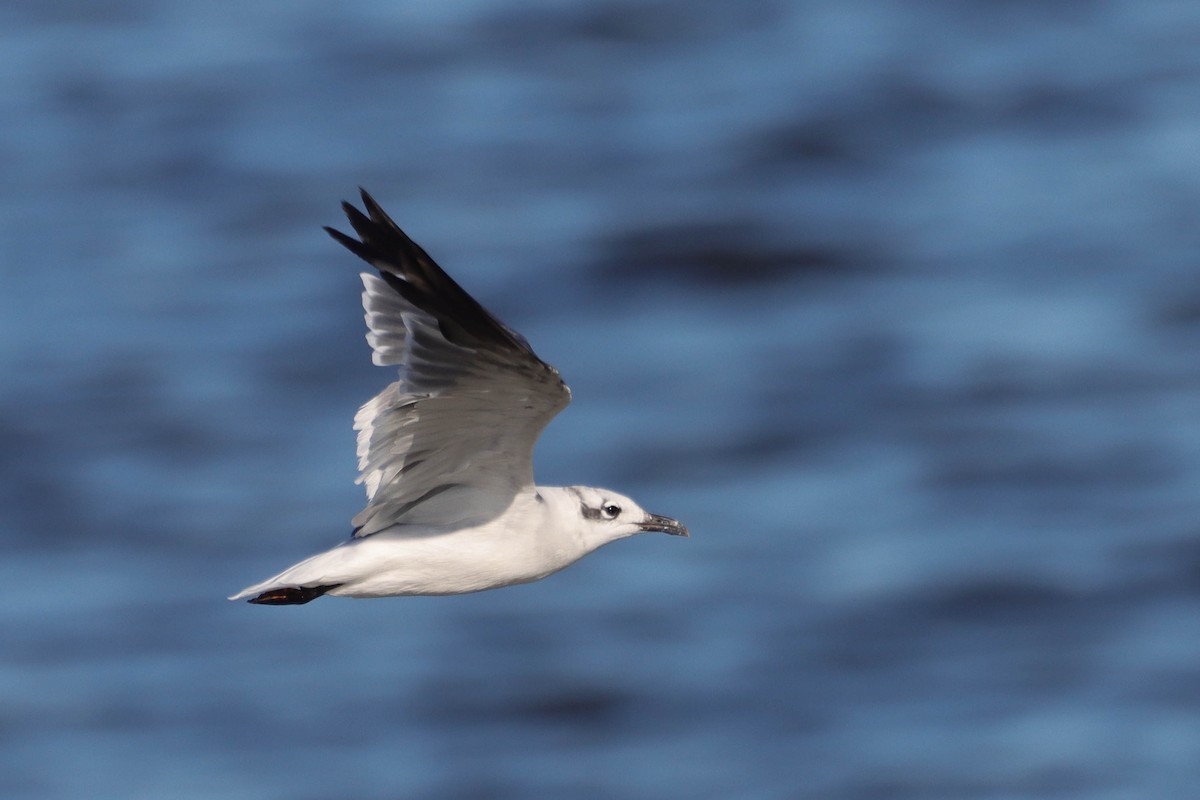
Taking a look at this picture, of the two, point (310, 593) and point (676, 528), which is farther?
point (676, 528)

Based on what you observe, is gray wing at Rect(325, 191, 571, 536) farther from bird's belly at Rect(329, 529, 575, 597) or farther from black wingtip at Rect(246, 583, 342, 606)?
black wingtip at Rect(246, 583, 342, 606)

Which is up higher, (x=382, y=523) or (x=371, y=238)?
(x=371, y=238)

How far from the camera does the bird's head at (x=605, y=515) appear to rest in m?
9.34

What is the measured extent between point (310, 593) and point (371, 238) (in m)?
1.76

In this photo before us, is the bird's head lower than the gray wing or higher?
lower

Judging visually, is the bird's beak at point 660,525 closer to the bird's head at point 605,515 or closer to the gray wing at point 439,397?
the bird's head at point 605,515

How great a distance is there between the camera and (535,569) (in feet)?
29.8

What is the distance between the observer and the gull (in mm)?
8347

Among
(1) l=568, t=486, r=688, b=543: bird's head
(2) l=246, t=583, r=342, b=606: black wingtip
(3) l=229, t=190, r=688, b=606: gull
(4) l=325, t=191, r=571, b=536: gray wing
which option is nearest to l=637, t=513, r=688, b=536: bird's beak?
(1) l=568, t=486, r=688, b=543: bird's head

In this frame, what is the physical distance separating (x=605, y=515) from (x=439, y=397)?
127 centimetres

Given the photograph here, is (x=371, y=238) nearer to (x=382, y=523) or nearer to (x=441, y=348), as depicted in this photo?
(x=441, y=348)

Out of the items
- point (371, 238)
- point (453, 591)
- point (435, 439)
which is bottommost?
point (453, 591)

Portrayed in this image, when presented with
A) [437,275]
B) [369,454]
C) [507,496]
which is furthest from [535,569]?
[437,275]

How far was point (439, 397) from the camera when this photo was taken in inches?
336
